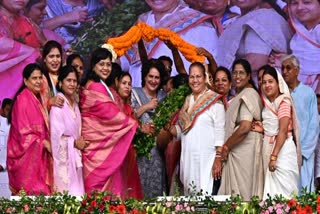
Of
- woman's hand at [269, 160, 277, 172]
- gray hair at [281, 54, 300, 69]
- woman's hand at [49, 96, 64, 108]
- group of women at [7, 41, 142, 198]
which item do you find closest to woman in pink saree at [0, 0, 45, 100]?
group of women at [7, 41, 142, 198]

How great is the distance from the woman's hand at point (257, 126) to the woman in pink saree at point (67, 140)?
1.49m

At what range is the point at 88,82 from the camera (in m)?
10.2

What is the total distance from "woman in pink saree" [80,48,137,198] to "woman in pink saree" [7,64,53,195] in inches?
Answer: 16.5

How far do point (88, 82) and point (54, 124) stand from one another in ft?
1.93

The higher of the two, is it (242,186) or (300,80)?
(300,80)

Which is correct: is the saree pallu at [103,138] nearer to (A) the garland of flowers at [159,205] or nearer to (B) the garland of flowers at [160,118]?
(B) the garland of flowers at [160,118]

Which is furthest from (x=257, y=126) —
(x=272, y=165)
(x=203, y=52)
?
(x=203, y=52)

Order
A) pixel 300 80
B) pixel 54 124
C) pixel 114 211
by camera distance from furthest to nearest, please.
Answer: pixel 300 80 → pixel 54 124 → pixel 114 211

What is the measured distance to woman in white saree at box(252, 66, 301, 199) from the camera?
392 inches

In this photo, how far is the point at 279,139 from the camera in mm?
9938

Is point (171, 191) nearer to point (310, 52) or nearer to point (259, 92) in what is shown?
point (259, 92)

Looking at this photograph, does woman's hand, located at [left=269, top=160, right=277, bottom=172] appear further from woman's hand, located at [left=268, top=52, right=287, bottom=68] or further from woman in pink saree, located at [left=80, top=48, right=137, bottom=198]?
woman's hand, located at [left=268, top=52, right=287, bottom=68]

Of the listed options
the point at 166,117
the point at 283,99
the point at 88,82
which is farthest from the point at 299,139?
the point at 88,82

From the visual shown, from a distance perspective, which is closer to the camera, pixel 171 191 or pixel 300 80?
pixel 171 191
